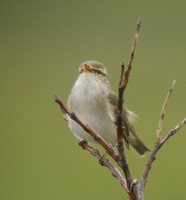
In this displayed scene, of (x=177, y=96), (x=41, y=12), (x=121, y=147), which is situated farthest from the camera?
(x=41, y=12)

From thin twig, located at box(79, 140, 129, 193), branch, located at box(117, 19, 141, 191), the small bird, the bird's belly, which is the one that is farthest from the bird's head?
branch, located at box(117, 19, 141, 191)

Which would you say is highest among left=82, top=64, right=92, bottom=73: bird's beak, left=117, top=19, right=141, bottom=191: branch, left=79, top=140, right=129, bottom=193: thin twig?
left=82, top=64, right=92, bottom=73: bird's beak

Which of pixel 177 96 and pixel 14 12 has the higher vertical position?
pixel 14 12

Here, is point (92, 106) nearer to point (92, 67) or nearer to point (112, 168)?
point (92, 67)

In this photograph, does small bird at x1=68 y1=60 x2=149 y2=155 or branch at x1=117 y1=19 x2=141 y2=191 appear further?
small bird at x1=68 y1=60 x2=149 y2=155

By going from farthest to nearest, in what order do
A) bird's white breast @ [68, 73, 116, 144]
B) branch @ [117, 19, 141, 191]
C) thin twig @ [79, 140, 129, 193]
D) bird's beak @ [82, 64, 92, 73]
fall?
bird's beak @ [82, 64, 92, 73] < bird's white breast @ [68, 73, 116, 144] < thin twig @ [79, 140, 129, 193] < branch @ [117, 19, 141, 191]

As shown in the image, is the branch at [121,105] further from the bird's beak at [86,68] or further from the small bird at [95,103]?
the bird's beak at [86,68]

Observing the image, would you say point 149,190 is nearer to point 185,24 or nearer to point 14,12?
point 185,24

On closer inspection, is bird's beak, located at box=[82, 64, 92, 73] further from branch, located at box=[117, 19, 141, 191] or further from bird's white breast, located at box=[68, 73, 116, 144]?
branch, located at box=[117, 19, 141, 191]

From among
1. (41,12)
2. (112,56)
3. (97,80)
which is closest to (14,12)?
(41,12)
